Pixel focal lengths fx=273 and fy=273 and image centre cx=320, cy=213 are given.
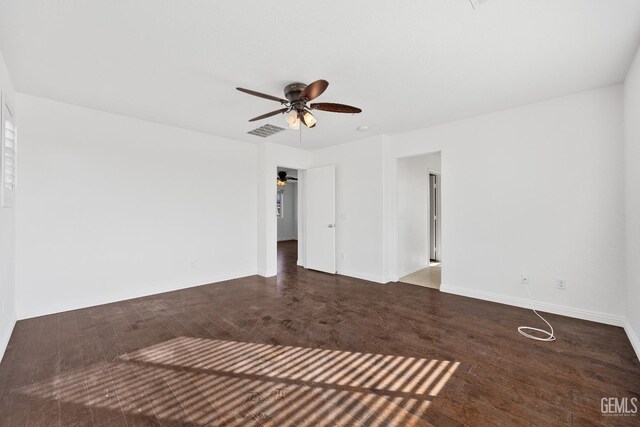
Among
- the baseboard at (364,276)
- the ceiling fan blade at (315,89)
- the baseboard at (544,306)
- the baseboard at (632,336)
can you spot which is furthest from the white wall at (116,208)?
the baseboard at (632,336)

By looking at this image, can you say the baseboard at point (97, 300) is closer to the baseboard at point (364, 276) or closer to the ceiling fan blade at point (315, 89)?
the baseboard at point (364, 276)

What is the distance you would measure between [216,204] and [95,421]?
11.5ft

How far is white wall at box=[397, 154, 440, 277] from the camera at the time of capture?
5035 millimetres

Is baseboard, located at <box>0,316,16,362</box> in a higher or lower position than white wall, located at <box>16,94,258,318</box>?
lower

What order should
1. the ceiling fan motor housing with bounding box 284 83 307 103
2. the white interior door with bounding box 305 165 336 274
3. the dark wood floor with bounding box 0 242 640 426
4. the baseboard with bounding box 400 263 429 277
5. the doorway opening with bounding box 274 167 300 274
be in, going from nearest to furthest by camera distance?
the dark wood floor with bounding box 0 242 640 426 → the ceiling fan motor housing with bounding box 284 83 307 103 → the baseboard with bounding box 400 263 429 277 → the white interior door with bounding box 305 165 336 274 → the doorway opening with bounding box 274 167 300 274

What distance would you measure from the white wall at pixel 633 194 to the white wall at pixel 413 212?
2663 mm

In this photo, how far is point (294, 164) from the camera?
568 cm

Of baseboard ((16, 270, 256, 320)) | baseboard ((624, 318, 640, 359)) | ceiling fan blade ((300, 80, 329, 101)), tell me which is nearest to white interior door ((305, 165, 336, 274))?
baseboard ((16, 270, 256, 320))

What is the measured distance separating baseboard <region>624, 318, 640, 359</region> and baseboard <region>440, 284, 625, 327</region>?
0.50 feet

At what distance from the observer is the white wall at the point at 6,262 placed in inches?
94.3

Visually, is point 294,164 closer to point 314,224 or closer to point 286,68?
point 314,224

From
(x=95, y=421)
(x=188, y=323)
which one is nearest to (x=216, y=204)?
(x=188, y=323)

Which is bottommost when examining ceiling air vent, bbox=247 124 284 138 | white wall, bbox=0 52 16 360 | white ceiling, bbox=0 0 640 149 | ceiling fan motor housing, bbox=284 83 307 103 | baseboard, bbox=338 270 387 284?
baseboard, bbox=338 270 387 284

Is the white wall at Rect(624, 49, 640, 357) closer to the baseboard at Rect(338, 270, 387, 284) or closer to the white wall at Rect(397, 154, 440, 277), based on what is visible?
the white wall at Rect(397, 154, 440, 277)
